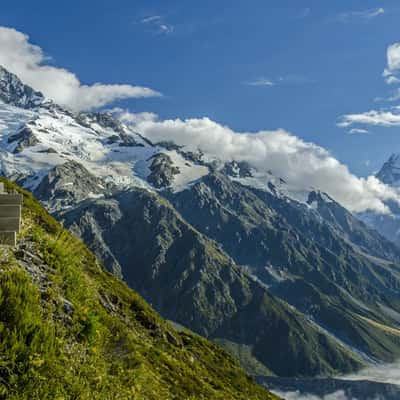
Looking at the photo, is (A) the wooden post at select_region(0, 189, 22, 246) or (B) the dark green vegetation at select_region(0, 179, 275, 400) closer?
(B) the dark green vegetation at select_region(0, 179, 275, 400)

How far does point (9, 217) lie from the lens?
10422mm

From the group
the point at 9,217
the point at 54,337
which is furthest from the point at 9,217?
the point at 54,337

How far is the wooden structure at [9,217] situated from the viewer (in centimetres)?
1010

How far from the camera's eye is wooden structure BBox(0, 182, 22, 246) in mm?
10102

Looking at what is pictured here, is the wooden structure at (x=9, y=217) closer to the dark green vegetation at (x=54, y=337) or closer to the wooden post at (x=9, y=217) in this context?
the wooden post at (x=9, y=217)

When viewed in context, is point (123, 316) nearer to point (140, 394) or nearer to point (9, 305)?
A: point (140, 394)

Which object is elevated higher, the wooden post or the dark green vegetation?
the wooden post

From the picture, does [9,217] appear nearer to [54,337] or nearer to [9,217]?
[9,217]

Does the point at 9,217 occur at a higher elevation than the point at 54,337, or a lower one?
higher

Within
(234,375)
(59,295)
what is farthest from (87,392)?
(234,375)

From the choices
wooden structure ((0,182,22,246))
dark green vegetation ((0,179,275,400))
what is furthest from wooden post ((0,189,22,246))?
dark green vegetation ((0,179,275,400))

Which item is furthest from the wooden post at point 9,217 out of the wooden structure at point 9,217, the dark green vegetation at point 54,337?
the dark green vegetation at point 54,337

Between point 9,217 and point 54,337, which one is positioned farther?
point 9,217

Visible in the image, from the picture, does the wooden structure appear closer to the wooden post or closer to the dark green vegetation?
the wooden post
